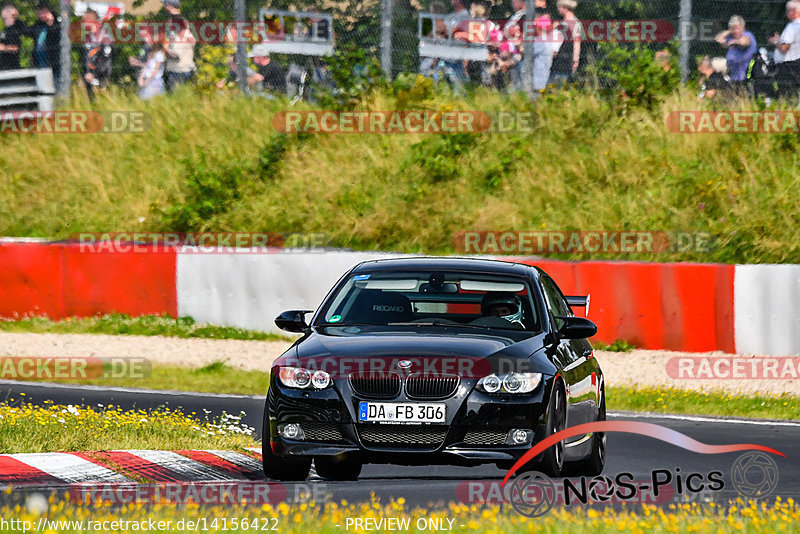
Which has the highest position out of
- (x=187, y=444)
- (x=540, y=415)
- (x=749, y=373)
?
(x=540, y=415)

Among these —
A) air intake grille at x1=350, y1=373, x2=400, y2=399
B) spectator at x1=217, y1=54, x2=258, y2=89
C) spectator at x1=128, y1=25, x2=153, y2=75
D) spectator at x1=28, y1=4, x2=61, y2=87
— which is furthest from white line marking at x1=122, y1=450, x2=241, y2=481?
spectator at x1=28, y1=4, x2=61, y2=87

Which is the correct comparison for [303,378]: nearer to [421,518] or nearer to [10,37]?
[421,518]

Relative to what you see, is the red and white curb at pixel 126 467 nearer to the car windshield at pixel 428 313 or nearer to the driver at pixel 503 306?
the car windshield at pixel 428 313

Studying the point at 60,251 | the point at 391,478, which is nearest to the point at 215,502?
the point at 391,478

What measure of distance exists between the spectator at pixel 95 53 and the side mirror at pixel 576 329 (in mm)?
16364

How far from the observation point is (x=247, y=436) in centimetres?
1038

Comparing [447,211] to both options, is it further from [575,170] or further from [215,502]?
[215,502]

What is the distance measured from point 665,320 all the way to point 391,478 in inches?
296

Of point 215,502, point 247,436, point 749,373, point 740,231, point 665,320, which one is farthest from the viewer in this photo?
point 740,231

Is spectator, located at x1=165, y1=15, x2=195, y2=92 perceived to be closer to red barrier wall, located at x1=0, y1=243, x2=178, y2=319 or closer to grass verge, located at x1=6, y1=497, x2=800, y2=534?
red barrier wall, located at x1=0, y1=243, x2=178, y2=319

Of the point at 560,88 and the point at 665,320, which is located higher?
the point at 560,88

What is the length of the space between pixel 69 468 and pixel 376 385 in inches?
83.2

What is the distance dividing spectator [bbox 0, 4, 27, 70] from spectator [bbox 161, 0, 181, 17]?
281 cm

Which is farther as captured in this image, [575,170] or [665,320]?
[575,170]
